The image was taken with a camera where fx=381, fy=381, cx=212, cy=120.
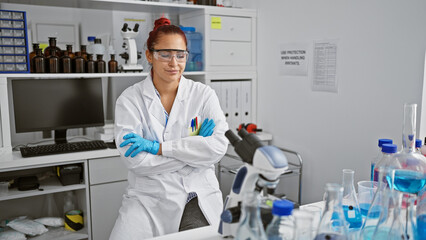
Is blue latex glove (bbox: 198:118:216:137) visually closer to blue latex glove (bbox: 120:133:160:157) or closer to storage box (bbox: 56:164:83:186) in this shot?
blue latex glove (bbox: 120:133:160:157)

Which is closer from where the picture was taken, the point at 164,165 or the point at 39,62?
the point at 164,165

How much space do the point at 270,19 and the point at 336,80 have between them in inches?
34.5

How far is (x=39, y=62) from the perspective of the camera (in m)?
2.58

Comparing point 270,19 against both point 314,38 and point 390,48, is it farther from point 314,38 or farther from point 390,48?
point 390,48

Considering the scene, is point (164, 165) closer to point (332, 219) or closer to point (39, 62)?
point (332, 219)

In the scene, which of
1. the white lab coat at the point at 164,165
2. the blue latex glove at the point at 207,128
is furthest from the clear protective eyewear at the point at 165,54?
the blue latex glove at the point at 207,128

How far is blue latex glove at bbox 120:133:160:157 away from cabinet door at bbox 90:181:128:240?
1000 mm

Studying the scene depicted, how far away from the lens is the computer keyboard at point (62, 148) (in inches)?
97.0

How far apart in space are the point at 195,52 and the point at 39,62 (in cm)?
119

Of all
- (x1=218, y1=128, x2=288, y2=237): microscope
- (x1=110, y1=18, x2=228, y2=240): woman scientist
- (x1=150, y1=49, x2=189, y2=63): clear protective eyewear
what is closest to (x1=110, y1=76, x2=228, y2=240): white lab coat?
(x1=110, y1=18, x2=228, y2=240): woman scientist

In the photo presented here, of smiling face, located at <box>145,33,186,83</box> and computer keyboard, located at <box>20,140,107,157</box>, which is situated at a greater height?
smiling face, located at <box>145,33,186,83</box>

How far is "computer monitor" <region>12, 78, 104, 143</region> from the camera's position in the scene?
2.69 meters

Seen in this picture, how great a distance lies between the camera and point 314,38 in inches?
107

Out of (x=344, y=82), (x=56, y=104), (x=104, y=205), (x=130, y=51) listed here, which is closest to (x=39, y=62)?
(x=56, y=104)
